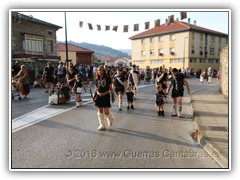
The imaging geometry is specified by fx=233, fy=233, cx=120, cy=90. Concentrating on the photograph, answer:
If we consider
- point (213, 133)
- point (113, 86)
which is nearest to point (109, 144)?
point (213, 133)

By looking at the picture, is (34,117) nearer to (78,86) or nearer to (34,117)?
(34,117)

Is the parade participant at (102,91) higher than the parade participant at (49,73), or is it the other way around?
the parade participant at (49,73)

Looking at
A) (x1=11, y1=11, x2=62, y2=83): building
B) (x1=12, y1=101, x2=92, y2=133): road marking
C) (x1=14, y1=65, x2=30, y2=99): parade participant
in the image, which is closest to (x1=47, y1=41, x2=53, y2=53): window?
(x1=11, y1=11, x2=62, y2=83): building

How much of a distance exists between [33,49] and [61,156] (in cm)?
2887

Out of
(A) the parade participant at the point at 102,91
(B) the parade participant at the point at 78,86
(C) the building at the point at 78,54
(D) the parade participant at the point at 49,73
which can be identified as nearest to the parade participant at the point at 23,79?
(D) the parade participant at the point at 49,73

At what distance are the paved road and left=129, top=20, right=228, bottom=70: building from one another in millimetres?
37753

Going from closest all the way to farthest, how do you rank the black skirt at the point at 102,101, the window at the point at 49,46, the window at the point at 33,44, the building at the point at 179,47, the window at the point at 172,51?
the black skirt at the point at 102,101
the window at the point at 33,44
the window at the point at 49,46
the building at the point at 179,47
the window at the point at 172,51

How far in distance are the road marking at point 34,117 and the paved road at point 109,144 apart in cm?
22

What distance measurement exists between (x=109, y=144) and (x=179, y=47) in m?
45.9

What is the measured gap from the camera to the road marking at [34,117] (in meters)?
7.26

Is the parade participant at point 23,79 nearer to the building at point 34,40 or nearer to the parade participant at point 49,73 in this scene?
the parade participant at point 49,73

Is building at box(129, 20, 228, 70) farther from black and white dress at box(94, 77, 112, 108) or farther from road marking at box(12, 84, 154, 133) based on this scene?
black and white dress at box(94, 77, 112, 108)

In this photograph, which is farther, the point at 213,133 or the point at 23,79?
the point at 23,79

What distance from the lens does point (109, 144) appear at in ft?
18.3
